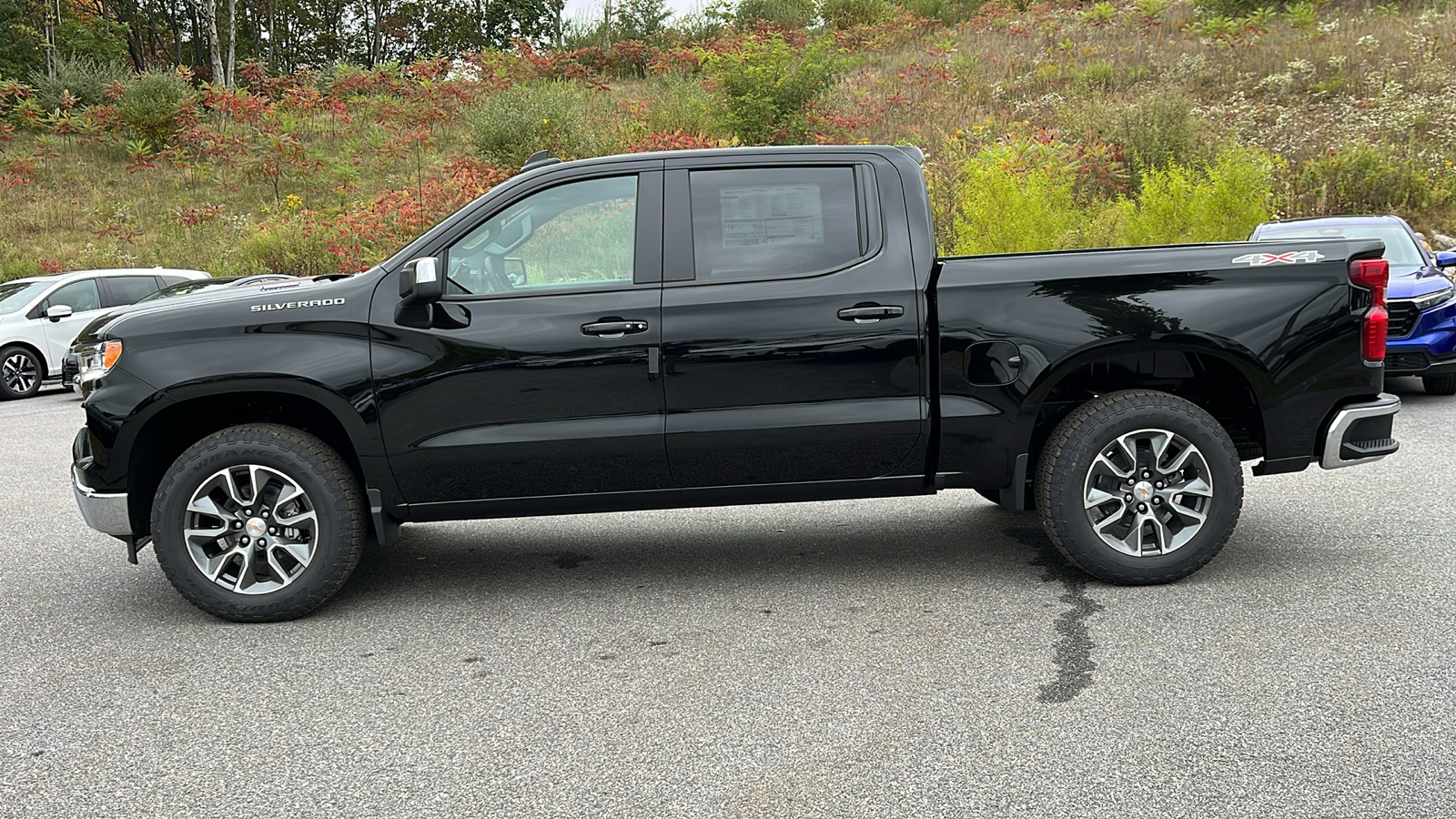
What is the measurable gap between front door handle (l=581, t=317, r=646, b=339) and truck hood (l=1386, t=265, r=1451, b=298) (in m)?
8.01

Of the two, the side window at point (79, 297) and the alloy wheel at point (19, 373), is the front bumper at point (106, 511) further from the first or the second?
the side window at point (79, 297)

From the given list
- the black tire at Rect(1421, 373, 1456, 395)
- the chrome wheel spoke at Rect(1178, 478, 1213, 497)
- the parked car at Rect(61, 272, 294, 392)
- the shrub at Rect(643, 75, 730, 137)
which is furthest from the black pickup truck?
the shrub at Rect(643, 75, 730, 137)

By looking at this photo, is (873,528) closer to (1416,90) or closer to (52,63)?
(1416,90)

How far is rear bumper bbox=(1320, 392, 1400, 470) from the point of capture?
5102 mm

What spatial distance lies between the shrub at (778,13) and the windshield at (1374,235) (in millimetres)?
22494

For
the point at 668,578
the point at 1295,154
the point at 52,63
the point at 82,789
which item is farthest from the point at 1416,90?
the point at 52,63

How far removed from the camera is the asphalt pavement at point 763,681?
129 inches

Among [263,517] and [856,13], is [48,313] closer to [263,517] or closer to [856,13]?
[263,517]

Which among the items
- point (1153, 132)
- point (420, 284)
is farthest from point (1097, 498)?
point (1153, 132)

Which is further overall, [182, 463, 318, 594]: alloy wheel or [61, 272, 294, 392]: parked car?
[61, 272, 294, 392]: parked car

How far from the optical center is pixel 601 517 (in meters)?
7.03

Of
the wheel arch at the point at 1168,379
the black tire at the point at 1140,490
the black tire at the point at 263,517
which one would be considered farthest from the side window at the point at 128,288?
the black tire at the point at 1140,490

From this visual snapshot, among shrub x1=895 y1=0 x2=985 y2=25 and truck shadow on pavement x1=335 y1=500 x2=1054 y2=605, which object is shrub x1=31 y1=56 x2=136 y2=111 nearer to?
shrub x1=895 y1=0 x2=985 y2=25

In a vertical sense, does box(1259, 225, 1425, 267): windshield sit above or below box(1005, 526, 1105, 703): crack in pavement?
above
